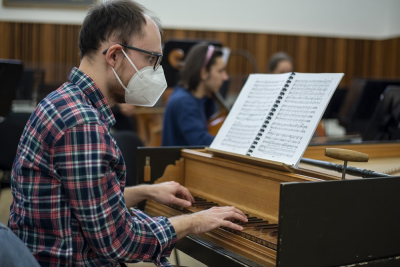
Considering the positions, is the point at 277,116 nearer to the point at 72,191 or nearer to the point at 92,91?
the point at 92,91

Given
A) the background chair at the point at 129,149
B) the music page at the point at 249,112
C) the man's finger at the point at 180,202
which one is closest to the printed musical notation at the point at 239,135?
the music page at the point at 249,112

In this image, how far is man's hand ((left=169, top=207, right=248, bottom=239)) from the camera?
1.48m

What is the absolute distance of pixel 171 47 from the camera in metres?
4.80

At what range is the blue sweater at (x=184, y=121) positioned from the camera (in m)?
3.50

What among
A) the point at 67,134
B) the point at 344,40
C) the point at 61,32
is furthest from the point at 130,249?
the point at 344,40

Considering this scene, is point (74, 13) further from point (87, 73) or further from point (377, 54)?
point (87, 73)

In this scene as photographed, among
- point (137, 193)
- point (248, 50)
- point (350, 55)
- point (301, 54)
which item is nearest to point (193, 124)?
point (137, 193)

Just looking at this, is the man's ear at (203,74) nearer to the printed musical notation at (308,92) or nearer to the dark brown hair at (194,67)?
the dark brown hair at (194,67)

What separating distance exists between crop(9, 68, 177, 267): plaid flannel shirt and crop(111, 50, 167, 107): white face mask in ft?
0.60

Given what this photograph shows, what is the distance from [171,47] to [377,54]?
783 centimetres

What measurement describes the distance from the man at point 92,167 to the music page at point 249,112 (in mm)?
452

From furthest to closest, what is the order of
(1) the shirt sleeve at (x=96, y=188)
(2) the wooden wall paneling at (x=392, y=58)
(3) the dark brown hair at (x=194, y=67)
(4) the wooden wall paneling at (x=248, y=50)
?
(2) the wooden wall paneling at (x=392, y=58)
(4) the wooden wall paneling at (x=248, y=50)
(3) the dark brown hair at (x=194, y=67)
(1) the shirt sleeve at (x=96, y=188)

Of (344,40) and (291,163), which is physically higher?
(344,40)

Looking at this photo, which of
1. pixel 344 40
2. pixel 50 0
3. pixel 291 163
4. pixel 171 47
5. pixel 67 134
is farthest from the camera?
pixel 344 40
